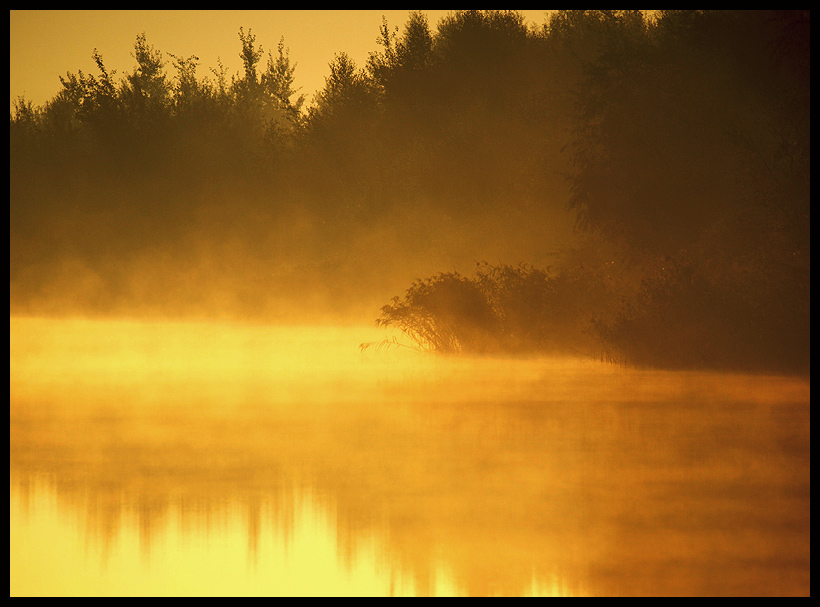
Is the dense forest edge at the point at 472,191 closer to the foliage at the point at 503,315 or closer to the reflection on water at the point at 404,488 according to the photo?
the foliage at the point at 503,315

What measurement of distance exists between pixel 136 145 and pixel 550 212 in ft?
36.0

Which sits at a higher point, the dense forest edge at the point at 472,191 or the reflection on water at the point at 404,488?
the dense forest edge at the point at 472,191

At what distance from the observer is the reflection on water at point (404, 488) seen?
321 cm

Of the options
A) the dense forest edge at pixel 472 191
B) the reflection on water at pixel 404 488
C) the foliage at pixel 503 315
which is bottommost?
the reflection on water at pixel 404 488

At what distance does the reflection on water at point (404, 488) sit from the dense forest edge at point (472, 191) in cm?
285

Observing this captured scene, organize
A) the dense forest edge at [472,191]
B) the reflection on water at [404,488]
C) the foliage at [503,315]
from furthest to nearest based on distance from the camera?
the foliage at [503,315]
the dense forest edge at [472,191]
the reflection on water at [404,488]

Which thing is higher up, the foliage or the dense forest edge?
the dense forest edge

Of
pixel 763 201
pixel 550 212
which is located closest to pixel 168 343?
pixel 763 201

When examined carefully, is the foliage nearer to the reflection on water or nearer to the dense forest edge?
the dense forest edge

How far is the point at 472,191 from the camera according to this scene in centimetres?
2014

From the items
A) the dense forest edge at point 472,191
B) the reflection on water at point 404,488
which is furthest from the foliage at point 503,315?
the reflection on water at point 404,488

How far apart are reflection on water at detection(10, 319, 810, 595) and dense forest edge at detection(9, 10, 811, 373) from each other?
2852 millimetres

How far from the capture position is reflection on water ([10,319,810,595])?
10.5 ft

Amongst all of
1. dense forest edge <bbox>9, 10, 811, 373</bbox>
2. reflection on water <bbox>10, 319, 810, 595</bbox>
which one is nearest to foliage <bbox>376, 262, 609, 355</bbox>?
dense forest edge <bbox>9, 10, 811, 373</bbox>
